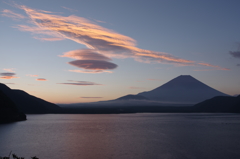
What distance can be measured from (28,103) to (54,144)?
137m

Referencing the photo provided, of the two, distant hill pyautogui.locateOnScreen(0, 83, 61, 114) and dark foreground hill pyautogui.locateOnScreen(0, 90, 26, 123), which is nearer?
dark foreground hill pyautogui.locateOnScreen(0, 90, 26, 123)

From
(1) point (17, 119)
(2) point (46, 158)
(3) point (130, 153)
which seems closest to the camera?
(2) point (46, 158)

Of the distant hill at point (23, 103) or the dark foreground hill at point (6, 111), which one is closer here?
the dark foreground hill at point (6, 111)

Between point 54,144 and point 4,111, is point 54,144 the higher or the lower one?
the lower one

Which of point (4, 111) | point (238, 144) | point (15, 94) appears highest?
point (15, 94)

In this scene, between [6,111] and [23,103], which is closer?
[6,111]

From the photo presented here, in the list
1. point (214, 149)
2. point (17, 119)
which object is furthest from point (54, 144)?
point (17, 119)

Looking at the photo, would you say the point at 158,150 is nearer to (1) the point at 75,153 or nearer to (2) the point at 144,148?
(2) the point at 144,148

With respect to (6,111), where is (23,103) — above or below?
above

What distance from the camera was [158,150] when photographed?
38.4 meters

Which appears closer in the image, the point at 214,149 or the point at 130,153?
the point at 130,153

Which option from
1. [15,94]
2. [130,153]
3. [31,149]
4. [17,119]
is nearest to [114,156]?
[130,153]

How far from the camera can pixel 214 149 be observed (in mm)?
39406

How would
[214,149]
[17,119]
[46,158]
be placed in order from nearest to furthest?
[46,158] < [214,149] < [17,119]
